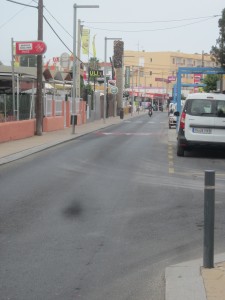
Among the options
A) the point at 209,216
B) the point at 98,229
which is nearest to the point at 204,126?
the point at 98,229

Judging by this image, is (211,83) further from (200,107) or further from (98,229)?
(98,229)

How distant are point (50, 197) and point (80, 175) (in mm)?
2822

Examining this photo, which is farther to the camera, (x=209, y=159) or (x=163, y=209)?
(x=209, y=159)

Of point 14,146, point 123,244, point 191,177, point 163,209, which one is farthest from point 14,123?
point 123,244

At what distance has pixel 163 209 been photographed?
8016mm

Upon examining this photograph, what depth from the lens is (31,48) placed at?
23484 mm

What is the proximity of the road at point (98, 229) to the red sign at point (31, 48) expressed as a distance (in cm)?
1131

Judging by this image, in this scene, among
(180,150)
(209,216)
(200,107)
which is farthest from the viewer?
(180,150)

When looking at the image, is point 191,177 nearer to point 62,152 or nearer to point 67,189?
point 67,189

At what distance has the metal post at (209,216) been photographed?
4.79m

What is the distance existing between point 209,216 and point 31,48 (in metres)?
19.9

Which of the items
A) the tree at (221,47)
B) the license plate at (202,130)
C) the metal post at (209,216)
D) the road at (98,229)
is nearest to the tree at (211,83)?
the tree at (221,47)

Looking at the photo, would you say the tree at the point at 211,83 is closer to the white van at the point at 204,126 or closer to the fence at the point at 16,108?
the fence at the point at 16,108

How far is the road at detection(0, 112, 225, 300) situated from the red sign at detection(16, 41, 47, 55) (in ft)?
37.1
